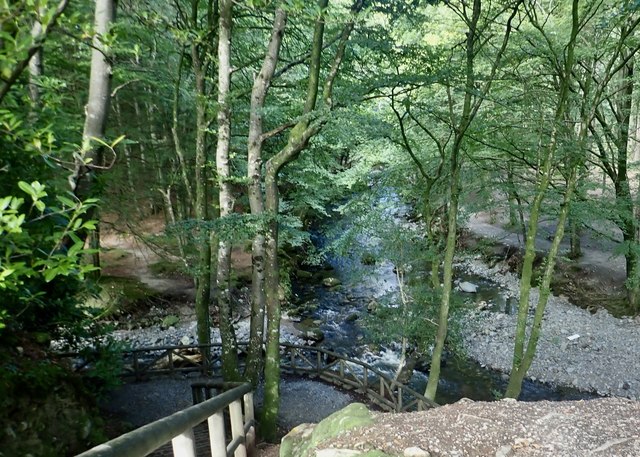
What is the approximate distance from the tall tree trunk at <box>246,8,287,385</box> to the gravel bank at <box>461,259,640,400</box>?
21.0 feet

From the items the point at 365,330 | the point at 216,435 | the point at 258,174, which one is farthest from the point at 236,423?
the point at 365,330

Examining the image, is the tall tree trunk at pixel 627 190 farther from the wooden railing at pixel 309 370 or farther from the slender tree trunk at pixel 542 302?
the wooden railing at pixel 309 370

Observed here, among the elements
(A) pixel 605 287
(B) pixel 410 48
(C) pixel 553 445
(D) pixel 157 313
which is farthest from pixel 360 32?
(A) pixel 605 287

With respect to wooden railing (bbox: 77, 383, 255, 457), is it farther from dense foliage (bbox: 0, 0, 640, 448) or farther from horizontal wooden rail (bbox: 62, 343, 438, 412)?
horizontal wooden rail (bbox: 62, 343, 438, 412)

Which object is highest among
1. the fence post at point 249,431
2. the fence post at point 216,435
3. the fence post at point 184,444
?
the fence post at point 184,444

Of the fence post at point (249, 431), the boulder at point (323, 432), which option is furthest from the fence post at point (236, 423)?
the fence post at point (249, 431)

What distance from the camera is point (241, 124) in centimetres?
1063

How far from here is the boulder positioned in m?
3.16

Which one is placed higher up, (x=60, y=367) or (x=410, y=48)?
(x=410, y=48)

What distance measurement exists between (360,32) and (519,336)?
681cm

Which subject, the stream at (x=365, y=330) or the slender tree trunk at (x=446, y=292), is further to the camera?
the stream at (x=365, y=330)

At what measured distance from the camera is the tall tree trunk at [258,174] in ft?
19.9

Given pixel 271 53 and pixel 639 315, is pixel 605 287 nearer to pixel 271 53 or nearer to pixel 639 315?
pixel 639 315

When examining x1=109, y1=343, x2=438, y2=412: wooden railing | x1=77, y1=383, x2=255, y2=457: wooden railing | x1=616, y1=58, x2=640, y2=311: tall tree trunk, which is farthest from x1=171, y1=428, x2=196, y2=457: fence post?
x1=616, y1=58, x2=640, y2=311: tall tree trunk
